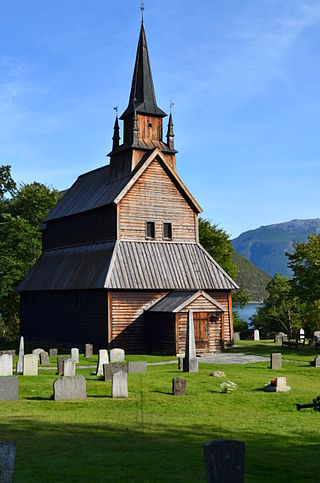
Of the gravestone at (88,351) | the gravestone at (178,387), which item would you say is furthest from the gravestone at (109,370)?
the gravestone at (88,351)

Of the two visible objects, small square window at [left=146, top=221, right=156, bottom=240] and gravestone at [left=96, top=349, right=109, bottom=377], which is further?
small square window at [left=146, top=221, right=156, bottom=240]

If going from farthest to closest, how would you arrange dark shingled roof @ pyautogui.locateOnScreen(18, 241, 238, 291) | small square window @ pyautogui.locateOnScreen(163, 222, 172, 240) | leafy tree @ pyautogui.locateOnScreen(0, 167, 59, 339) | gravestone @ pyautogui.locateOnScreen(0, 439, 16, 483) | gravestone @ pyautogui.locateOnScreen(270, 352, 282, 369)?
1. leafy tree @ pyautogui.locateOnScreen(0, 167, 59, 339)
2. small square window @ pyautogui.locateOnScreen(163, 222, 172, 240)
3. dark shingled roof @ pyautogui.locateOnScreen(18, 241, 238, 291)
4. gravestone @ pyautogui.locateOnScreen(270, 352, 282, 369)
5. gravestone @ pyautogui.locateOnScreen(0, 439, 16, 483)

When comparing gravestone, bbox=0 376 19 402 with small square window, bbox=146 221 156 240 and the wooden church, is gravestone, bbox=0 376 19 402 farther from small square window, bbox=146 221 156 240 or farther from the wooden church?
small square window, bbox=146 221 156 240

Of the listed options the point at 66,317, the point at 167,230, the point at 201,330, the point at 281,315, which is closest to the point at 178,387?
the point at 201,330

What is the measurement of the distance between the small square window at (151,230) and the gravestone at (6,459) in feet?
109

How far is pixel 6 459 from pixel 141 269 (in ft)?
101

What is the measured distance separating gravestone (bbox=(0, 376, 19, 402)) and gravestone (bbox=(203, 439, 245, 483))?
13294 mm

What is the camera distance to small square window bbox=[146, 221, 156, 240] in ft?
138

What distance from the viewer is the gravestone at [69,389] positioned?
2025 cm

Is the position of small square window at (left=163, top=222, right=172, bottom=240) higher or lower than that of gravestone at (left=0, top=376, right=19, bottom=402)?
higher

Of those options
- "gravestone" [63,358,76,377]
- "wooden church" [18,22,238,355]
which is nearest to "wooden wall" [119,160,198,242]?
"wooden church" [18,22,238,355]

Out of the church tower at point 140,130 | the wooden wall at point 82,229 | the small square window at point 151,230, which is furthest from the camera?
the church tower at point 140,130

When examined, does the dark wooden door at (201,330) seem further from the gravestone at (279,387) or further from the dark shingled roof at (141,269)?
the gravestone at (279,387)

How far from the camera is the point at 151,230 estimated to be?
42344 mm
